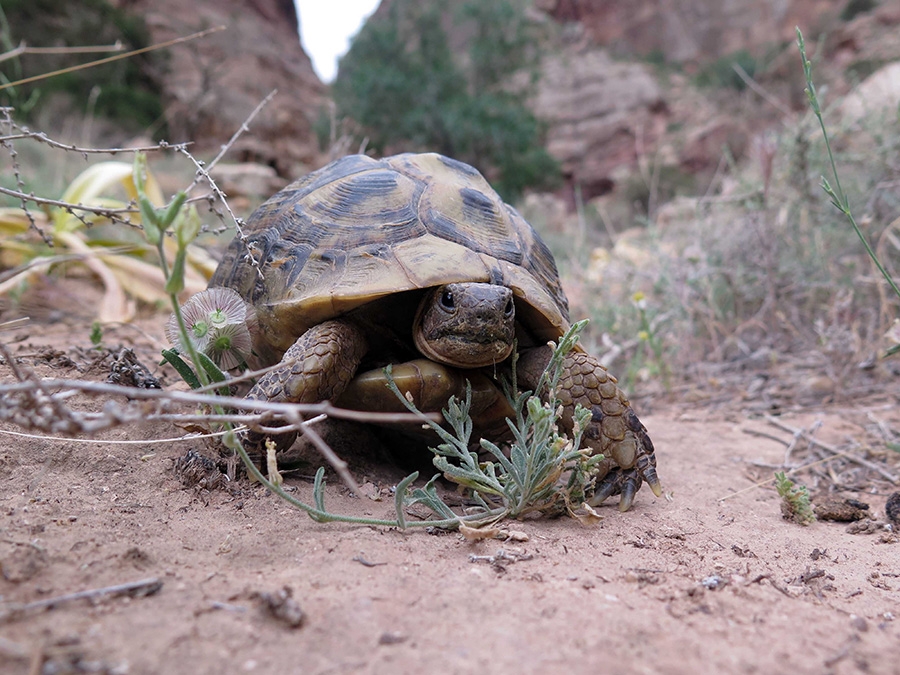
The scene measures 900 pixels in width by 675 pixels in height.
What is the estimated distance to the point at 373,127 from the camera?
1723cm

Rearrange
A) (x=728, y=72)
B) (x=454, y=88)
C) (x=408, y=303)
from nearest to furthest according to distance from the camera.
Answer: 1. (x=408, y=303)
2. (x=454, y=88)
3. (x=728, y=72)

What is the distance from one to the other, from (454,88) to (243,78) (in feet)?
27.7

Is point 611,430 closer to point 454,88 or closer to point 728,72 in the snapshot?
point 454,88

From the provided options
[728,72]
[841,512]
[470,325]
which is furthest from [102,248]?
[728,72]

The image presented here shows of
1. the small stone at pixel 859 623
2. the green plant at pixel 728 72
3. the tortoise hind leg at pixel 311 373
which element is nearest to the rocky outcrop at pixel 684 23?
A: the green plant at pixel 728 72

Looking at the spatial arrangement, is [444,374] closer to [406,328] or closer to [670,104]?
[406,328]

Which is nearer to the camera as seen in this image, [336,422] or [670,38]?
[336,422]

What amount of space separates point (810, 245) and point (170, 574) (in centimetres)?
419

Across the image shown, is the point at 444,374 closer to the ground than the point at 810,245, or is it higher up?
closer to the ground

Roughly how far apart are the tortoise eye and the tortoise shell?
4 centimetres

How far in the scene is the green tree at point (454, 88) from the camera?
Result: 1711cm

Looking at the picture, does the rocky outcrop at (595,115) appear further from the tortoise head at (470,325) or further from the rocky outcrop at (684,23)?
the tortoise head at (470,325)

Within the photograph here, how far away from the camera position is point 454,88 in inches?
717

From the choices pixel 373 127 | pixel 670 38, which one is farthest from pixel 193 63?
pixel 670 38
